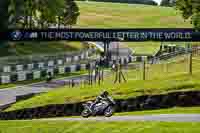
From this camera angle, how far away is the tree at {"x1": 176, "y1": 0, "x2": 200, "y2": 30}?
41312mm

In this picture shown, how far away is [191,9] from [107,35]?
21.9m

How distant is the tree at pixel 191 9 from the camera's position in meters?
41.3

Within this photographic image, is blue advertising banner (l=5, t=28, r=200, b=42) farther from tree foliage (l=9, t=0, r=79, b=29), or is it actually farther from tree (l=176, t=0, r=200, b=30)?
tree foliage (l=9, t=0, r=79, b=29)

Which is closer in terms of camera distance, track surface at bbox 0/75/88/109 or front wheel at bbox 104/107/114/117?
front wheel at bbox 104/107/114/117

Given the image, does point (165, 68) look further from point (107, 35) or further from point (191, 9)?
point (107, 35)

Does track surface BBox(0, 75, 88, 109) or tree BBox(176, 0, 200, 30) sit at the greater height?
tree BBox(176, 0, 200, 30)

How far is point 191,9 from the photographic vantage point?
44000 mm

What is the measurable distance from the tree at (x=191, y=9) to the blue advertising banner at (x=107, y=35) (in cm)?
1510

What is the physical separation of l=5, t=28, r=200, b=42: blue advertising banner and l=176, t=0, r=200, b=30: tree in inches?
595

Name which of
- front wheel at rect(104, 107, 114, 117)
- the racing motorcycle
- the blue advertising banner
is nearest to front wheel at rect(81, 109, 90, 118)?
the racing motorcycle

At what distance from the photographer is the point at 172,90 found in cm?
2575

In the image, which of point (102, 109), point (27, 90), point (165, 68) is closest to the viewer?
point (102, 109)

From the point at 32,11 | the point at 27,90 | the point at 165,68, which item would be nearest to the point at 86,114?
the point at 165,68

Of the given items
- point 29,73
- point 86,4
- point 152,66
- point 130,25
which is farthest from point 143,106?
point 86,4
